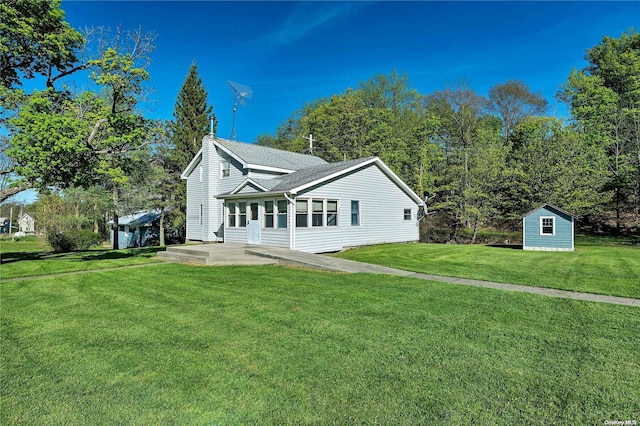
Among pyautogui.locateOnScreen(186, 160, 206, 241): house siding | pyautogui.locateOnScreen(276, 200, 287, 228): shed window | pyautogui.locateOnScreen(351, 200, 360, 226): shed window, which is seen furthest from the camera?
pyautogui.locateOnScreen(186, 160, 206, 241): house siding

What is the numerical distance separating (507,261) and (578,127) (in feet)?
89.2

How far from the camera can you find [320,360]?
12.7 ft

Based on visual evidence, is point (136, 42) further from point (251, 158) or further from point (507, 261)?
point (507, 261)

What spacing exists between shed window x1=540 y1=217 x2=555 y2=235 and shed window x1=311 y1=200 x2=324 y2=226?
35.3ft

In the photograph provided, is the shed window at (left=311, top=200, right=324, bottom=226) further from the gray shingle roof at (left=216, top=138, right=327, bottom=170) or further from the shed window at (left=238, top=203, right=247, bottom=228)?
the gray shingle roof at (left=216, top=138, right=327, bottom=170)

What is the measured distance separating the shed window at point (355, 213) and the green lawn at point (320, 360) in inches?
440

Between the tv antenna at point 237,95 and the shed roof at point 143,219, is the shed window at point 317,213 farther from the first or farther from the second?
the shed roof at point 143,219

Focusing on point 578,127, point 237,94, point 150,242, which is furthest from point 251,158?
point 578,127

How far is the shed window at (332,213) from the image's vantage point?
16.7 m

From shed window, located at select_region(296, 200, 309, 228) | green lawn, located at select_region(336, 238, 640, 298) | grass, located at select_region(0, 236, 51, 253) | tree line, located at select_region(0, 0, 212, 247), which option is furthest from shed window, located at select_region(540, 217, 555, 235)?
grass, located at select_region(0, 236, 51, 253)

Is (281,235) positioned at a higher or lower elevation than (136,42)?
lower

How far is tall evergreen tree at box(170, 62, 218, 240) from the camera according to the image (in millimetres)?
29828

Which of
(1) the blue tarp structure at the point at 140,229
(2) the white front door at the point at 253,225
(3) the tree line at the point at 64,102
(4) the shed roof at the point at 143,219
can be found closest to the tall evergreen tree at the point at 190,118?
(4) the shed roof at the point at 143,219

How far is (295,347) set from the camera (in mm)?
4242
